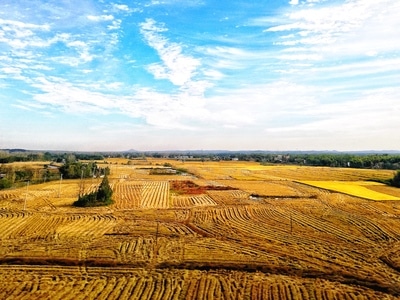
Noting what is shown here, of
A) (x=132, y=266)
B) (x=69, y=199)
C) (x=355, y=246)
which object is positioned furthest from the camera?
(x=69, y=199)

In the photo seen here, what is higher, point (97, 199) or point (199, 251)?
point (97, 199)

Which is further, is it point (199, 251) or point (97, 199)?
point (97, 199)

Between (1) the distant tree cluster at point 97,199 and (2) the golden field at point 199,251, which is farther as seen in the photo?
(1) the distant tree cluster at point 97,199

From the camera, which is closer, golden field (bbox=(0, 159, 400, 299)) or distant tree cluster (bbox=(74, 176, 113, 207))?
golden field (bbox=(0, 159, 400, 299))

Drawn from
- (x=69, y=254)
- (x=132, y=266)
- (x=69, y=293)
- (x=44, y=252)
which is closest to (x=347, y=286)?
(x=132, y=266)

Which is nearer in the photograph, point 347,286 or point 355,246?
point 347,286

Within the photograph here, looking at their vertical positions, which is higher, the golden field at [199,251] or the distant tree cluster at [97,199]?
the distant tree cluster at [97,199]

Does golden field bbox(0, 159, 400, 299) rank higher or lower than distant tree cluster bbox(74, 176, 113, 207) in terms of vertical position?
lower

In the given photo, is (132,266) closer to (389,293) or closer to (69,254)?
(69,254)
